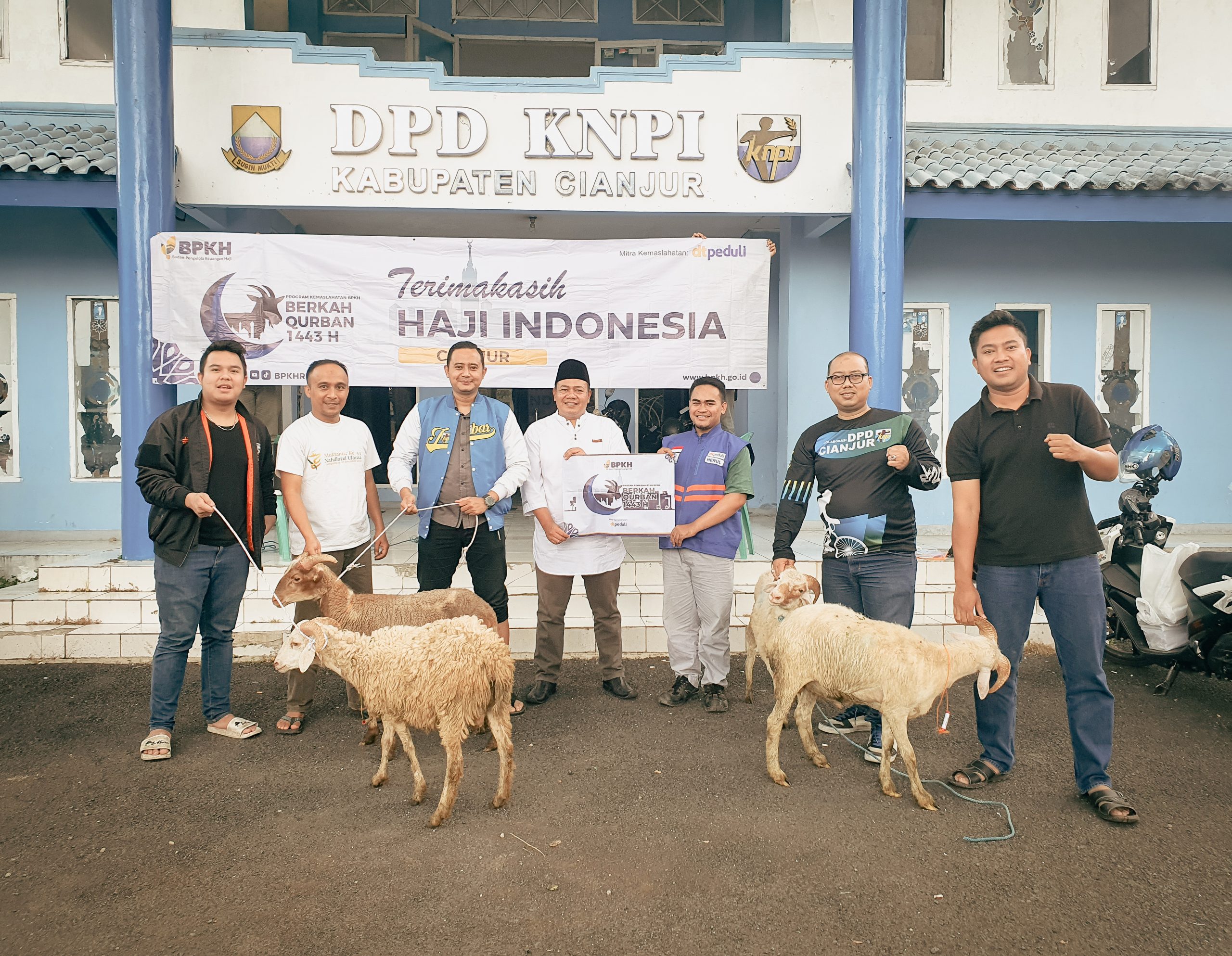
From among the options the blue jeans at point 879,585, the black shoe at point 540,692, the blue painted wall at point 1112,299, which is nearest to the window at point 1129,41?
the blue painted wall at point 1112,299

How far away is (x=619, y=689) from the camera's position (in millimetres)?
5242

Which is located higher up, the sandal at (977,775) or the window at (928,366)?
the window at (928,366)

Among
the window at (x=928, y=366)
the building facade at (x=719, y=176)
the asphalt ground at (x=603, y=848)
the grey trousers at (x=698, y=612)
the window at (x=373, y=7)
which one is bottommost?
the asphalt ground at (x=603, y=848)

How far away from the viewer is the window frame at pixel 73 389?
8.52 m

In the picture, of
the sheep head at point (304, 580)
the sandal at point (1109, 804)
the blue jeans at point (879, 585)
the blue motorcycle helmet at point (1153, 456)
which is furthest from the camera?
the blue motorcycle helmet at point (1153, 456)

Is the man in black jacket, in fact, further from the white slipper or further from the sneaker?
the sneaker

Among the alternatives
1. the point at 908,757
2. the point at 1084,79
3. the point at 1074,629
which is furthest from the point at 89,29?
the point at 1084,79

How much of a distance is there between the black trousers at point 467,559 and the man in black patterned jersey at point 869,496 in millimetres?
1753

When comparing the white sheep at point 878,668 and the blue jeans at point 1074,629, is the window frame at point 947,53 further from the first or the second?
the white sheep at point 878,668

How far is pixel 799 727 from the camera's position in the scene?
4.23m

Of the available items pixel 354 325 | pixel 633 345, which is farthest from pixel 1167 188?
pixel 354 325

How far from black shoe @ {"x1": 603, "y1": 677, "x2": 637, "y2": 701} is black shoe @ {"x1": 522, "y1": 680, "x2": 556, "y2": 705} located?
1.22 ft

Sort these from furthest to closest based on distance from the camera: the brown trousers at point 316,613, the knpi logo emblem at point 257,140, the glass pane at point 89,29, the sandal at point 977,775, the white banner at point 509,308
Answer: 1. the glass pane at point 89,29
2. the knpi logo emblem at point 257,140
3. the white banner at point 509,308
4. the brown trousers at point 316,613
5. the sandal at point 977,775

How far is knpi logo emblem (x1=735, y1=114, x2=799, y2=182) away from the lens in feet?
24.8
